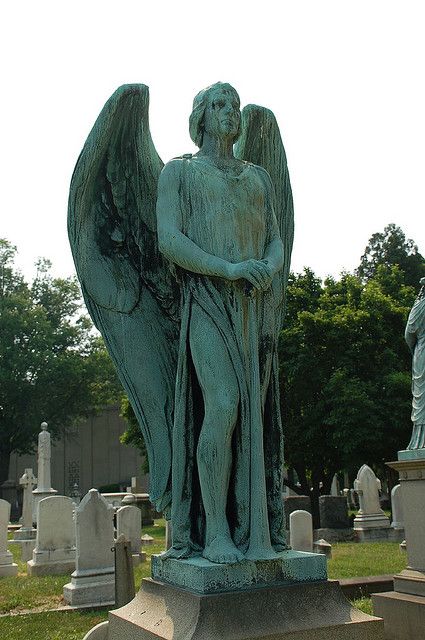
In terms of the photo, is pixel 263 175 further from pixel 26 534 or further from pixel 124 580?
pixel 26 534

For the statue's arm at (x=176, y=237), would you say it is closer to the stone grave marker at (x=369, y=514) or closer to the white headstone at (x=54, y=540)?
the white headstone at (x=54, y=540)

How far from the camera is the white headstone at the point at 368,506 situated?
1850cm

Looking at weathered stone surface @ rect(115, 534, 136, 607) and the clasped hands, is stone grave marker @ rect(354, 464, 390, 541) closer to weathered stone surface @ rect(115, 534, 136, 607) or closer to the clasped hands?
weathered stone surface @ rect(115, 534, 136, 607)

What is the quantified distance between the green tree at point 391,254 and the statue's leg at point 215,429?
121 feet

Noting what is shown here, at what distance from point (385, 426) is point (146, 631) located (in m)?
19.4

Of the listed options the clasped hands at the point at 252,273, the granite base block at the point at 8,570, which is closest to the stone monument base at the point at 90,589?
the granite base block at the point at 8,570

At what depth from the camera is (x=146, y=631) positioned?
3016 mm

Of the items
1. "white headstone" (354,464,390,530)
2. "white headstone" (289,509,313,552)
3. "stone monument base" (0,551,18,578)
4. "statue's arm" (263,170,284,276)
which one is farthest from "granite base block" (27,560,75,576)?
"statue's arm" (263,170,284,276)

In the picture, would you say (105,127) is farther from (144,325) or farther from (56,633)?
(56,633)

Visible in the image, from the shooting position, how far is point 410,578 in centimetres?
708

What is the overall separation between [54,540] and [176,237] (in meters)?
11.5

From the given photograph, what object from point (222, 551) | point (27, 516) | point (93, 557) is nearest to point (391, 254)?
point (27, 516)

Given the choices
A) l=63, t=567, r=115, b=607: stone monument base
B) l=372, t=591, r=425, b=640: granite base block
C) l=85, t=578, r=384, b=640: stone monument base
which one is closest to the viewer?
l=85, t=578, r=384, b=640: stone monument base

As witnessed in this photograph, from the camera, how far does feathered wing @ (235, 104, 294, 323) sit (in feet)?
13.1
